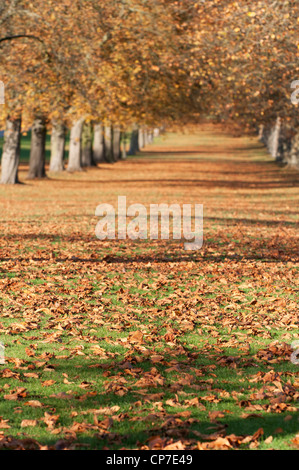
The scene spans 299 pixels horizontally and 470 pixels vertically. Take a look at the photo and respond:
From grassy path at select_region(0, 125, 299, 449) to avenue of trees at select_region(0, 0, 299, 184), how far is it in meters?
7.63

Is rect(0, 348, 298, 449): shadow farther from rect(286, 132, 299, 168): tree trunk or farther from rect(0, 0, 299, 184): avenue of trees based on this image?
rect(286, 132, 299, 168): tree trunk

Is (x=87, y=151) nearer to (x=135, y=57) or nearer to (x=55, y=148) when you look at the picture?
(x=55, y=148)

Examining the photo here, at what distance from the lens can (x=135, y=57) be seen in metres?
28.7

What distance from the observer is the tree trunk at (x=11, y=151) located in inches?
1247

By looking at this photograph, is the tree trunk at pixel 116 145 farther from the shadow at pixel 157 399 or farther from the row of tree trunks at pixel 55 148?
the shadow at pixel 157 399

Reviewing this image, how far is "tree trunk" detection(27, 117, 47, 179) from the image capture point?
118 ft

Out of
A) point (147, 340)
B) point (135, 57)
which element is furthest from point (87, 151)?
point (147, 340)

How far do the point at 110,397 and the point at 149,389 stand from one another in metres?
0.39

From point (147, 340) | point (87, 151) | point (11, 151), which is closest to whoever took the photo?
point (147, 340)

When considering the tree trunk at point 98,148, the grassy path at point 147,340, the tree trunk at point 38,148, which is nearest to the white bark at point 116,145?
the tree trunk at point 98,148

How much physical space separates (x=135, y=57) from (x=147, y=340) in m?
22.1

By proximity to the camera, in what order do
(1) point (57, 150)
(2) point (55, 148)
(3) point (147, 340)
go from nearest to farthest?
1. (3) point (147, 340)
2. (1) point (57, 150)
3. (2) point (55, 148)

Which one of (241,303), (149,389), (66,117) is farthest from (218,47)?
(149,389)

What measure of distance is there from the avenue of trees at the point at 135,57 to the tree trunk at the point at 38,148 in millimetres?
2496
